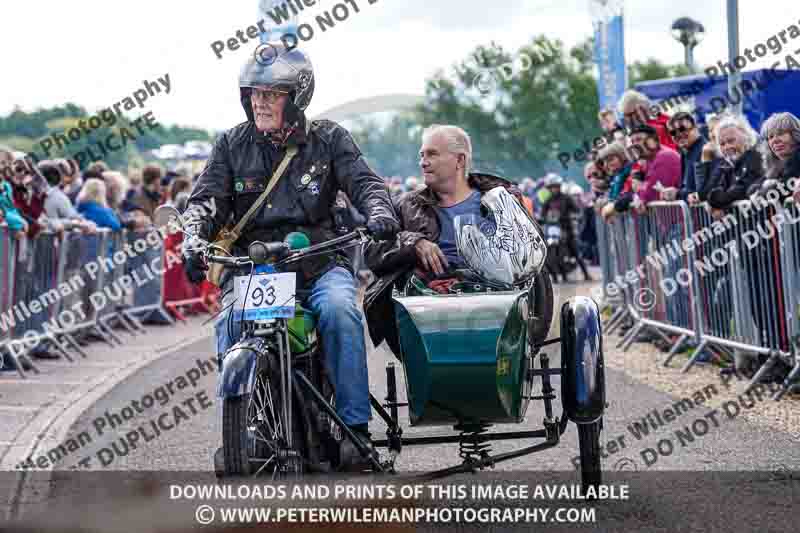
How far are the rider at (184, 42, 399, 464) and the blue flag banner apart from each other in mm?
13902

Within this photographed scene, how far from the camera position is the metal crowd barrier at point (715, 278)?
9.08 meters

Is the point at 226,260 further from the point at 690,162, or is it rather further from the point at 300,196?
the point at 690,162

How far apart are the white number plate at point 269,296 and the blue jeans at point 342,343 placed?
26cm

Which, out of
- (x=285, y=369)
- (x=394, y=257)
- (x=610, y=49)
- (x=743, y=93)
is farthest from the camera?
(x=610, y=49)

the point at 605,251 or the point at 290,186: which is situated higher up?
the point at 290,186

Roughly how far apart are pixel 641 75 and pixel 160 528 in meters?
90.8

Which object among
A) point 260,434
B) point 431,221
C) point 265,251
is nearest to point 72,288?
point 431,221

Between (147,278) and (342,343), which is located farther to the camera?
(147,278)

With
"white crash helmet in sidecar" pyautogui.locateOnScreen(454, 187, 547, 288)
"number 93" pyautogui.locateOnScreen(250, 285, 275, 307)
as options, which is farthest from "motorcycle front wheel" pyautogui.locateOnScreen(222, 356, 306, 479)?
"white crash helmet in sidecar" pyautogui.locateOnScreen(454, 187, 547, 288)

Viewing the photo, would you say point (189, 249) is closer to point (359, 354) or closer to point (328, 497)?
point (359, 354)

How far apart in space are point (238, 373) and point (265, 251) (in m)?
0.52

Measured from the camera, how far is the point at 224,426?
4680 millimetres

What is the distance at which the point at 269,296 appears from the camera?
16.7 ft

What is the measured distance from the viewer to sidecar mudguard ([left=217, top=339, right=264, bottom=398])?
185 inches
